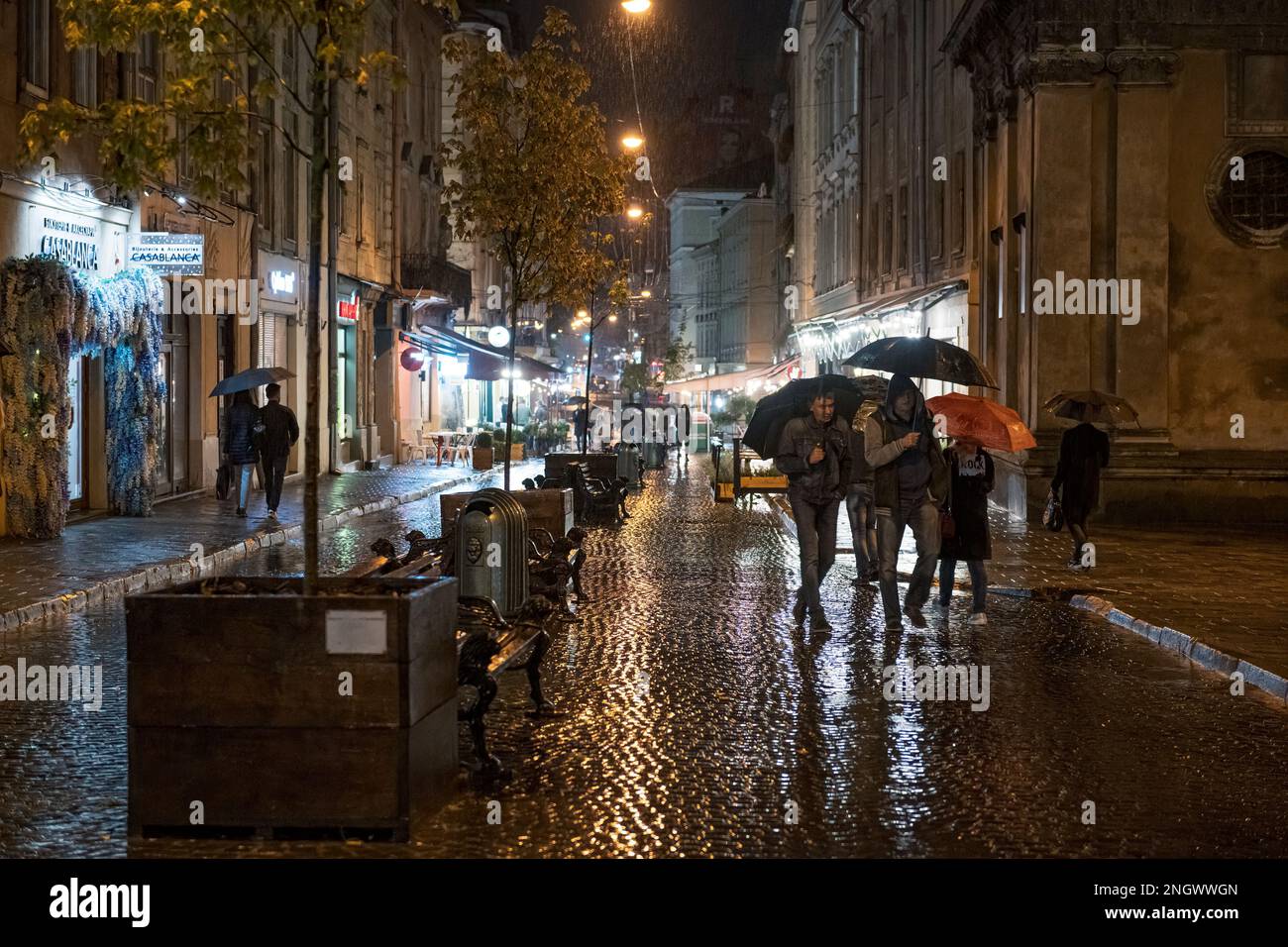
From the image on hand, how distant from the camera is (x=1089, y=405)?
54.3 ft

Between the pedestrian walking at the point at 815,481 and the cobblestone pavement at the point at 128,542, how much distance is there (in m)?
6.13

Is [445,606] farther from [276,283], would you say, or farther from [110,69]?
[276,283]

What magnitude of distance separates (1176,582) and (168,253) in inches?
576

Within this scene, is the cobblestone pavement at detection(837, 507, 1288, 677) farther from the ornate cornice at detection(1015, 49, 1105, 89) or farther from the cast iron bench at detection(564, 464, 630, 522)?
the ornate cornice at detection(1015, 49, 1105, 89)

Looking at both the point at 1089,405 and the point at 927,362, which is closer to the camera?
the point at 927,362

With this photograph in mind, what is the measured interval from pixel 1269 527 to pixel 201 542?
46.4 feet

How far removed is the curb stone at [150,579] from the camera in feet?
41.9

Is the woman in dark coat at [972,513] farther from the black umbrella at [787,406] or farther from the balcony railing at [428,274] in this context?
the balcony railing at [428,274]

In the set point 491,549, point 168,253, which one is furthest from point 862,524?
point 168,253

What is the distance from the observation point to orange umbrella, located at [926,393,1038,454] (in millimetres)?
13148

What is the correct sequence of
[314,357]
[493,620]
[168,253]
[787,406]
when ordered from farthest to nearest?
[168,253] < [787,406] < [493,620] < [314,357]

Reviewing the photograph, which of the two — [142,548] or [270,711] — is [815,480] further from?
[142,548]

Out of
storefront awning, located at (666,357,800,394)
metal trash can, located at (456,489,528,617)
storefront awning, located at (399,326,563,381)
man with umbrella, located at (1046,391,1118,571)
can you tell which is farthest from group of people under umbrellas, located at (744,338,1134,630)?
storefront awning, located at (666,357,800,394)

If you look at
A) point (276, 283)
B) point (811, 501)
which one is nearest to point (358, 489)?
point (276, 283)
